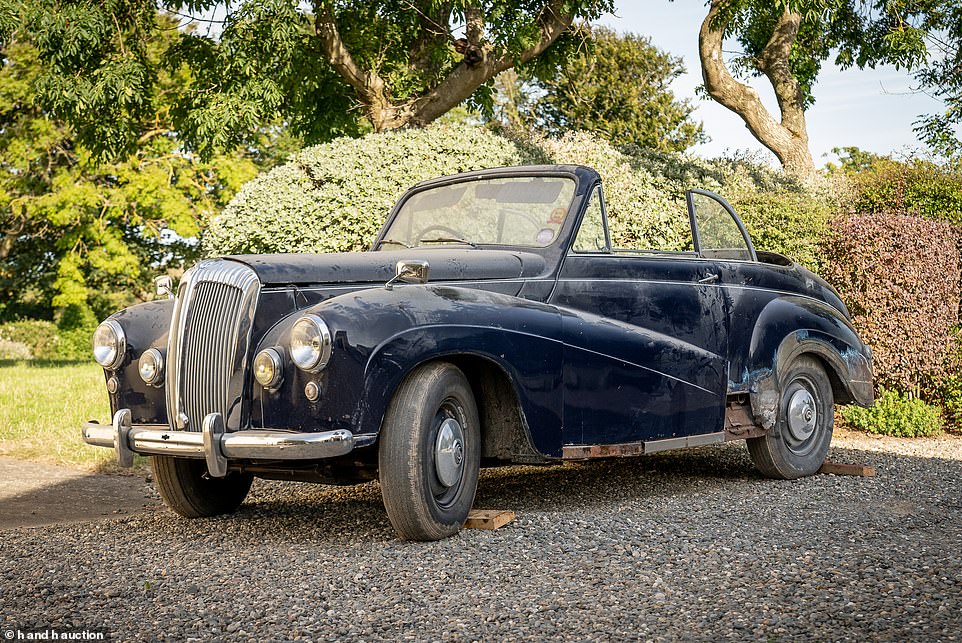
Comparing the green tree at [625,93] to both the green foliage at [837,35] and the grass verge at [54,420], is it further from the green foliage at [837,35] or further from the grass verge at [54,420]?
the grass verge at [54,420]

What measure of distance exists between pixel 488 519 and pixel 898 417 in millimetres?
6263

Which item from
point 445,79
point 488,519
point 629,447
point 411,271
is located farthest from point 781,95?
point 488,519

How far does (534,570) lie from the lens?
14.1 ft

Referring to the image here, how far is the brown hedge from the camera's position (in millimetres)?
9758

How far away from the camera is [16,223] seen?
29047 millimetres

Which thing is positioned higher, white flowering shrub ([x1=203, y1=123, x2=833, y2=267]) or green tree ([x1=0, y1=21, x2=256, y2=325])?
green tree ([x1=0, y1=21, x2=256, y2=325])

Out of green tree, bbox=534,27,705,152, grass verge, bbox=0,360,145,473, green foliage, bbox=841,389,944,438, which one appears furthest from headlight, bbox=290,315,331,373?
green tree, bbox=534,27,705,152

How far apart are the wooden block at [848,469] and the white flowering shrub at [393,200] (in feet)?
11.3

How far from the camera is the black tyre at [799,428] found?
682 cm

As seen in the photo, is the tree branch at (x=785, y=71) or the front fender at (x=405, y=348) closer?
the front fender at (x=405, y=348)

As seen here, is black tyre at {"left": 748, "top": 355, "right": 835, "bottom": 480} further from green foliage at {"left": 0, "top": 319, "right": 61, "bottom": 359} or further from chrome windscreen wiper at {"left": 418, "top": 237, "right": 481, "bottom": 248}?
green foliage at {"left": 0, "top": 319, "right": 61, "bottom": 359}

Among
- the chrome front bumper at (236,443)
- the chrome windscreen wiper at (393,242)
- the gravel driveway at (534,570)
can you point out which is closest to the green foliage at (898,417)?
the gravel driveway at (534,570)

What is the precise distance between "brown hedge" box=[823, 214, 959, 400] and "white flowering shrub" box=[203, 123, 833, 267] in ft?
1.95

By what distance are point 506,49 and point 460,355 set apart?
10.1 meters
